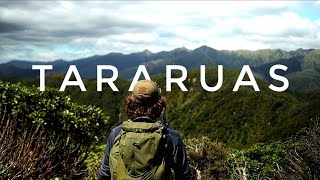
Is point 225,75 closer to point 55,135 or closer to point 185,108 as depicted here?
point 185,108

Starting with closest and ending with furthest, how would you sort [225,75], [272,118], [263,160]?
[263,160] < [272,118] < [225,75]

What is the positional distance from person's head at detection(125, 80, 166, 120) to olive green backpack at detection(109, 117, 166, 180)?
15 centimetres

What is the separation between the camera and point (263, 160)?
1146cm

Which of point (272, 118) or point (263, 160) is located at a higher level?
point (263, 160)

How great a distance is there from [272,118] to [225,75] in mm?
58855

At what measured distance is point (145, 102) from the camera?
3.55 metres

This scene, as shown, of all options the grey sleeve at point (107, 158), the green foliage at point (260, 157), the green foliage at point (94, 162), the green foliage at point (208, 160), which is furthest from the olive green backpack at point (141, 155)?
the green foliage at point (94, 162)

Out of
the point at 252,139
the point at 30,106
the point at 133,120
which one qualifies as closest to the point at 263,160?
the point at 30,106

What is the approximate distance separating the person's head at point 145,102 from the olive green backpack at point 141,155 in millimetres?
150

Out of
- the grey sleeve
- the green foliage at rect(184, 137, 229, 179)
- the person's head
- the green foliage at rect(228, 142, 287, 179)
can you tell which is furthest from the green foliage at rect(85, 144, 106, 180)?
the person's head

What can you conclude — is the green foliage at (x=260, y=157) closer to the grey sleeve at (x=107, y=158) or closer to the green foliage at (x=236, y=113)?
the grey sleeve at (x=107, y=158)

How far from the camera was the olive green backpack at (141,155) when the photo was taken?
3.36 meters

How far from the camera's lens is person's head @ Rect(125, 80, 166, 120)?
11.6 feet

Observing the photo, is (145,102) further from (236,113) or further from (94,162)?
(236,113)
